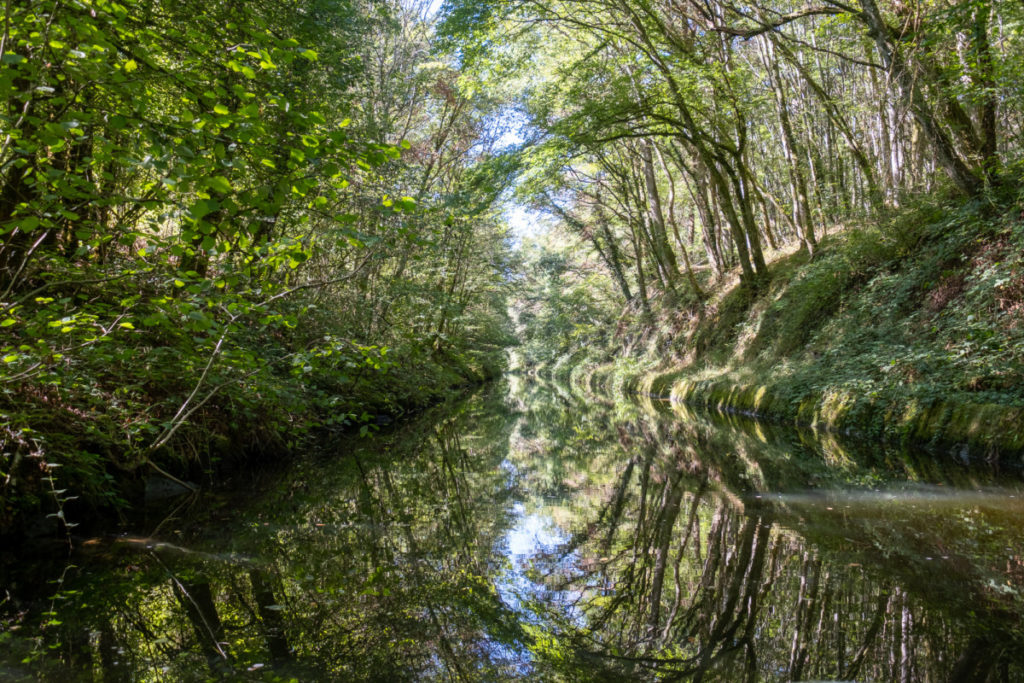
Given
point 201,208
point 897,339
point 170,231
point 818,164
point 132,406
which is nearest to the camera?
point 201,208

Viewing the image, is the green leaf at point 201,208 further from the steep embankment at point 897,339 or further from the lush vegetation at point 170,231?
the steep embankment at point 897,339

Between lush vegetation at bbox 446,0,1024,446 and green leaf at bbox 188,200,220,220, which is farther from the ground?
lush vegetation at bbox 446,0,1024,446

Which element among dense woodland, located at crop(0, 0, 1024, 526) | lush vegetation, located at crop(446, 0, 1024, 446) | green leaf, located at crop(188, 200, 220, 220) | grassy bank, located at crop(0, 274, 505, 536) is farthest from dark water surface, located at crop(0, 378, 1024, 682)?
lush vegetation, located at crop(446, 0, 1024, 446)

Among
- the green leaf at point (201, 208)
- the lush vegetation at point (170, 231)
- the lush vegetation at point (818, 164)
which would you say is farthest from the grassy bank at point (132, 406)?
the lush vegetation at point (818, 164)

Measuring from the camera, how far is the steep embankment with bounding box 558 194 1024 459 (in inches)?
253

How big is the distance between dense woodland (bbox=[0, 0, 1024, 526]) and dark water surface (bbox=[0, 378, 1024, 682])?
3.79 feet

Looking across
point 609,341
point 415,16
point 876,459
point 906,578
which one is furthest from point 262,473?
point 609,341

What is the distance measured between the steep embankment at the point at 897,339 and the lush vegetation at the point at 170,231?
604 centimetres

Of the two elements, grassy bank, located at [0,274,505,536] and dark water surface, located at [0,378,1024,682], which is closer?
dark water surface, located at [0,378,1024,682]

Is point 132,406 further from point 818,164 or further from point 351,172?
point 818,164

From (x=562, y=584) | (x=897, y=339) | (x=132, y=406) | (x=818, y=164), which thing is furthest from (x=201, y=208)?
(x=818, y=164)

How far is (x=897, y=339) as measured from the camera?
8.47 m

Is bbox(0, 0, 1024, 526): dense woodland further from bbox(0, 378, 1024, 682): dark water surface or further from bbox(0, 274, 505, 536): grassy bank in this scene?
bbox(0, 378, 1024, 682): dark water surface

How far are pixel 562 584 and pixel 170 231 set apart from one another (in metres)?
7.28
